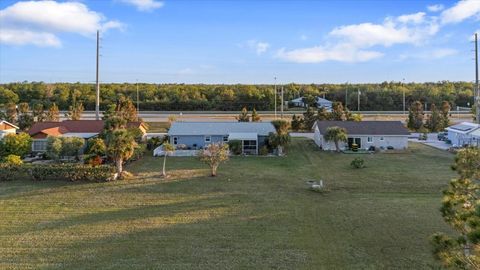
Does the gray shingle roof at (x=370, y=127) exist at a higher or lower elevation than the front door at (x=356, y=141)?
higher

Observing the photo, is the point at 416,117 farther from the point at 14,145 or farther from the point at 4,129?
the point at 4,129

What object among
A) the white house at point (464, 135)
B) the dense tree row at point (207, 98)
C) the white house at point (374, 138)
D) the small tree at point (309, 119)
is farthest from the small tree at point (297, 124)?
the dense tree row at point (207, 98)

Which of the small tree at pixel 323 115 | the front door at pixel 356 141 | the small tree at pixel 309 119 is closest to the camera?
the front door at pixel 356 141

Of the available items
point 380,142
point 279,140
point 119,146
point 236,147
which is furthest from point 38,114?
point 380,142

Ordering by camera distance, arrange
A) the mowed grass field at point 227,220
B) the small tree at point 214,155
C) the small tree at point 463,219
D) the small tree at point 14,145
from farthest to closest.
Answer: the small tree at point 14,145, the small tree at point 214,155, the mowed grass field at point 227,220, the small tree at point 463,219

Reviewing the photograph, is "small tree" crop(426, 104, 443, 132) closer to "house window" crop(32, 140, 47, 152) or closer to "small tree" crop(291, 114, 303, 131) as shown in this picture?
"small tree" crop(291, 114, 303, 131)

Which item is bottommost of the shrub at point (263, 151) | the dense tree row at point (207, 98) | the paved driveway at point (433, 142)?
the shrub at point (263, 151)

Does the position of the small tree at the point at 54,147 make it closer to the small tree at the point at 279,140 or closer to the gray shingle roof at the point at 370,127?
the small tree at the point at 279,140

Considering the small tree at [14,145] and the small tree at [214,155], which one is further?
the small tree at [14,145]
